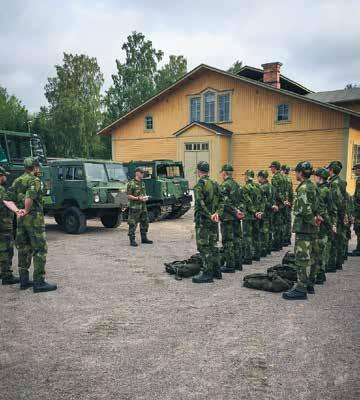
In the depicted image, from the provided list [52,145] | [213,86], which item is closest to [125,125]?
[213,86]

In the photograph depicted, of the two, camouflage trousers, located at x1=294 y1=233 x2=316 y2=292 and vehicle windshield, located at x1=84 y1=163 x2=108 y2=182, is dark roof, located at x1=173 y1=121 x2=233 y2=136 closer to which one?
vehicle windshield, located at x1=84 y1=163 x2=108 y2=182

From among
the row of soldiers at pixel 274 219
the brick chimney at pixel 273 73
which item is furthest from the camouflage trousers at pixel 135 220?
the brick chimney at pixel 273 73

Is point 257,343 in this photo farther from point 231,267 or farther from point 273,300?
point 231,267

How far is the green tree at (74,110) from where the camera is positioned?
4012 centimetres

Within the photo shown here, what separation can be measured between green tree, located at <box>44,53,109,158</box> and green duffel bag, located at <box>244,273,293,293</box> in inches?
1453

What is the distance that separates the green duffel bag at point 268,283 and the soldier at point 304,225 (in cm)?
29

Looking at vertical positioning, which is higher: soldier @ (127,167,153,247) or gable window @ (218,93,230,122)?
gable window @ (218,93,230,122)

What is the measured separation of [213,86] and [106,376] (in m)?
20.3

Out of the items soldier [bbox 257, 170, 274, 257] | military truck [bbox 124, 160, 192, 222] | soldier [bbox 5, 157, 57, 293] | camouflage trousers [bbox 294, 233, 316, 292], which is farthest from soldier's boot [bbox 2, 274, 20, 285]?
military truck [bbox 124, 160, 192, 222]

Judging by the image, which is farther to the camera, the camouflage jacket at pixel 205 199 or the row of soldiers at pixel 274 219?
the camouflage jacket at pixel 205 199

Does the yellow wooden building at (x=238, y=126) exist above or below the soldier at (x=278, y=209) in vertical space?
above

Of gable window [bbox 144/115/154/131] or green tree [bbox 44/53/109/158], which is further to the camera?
green tree [bbox 44/53/109/158]

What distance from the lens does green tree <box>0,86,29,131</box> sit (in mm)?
38781

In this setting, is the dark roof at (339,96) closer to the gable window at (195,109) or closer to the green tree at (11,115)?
the gable window at (195,109)
